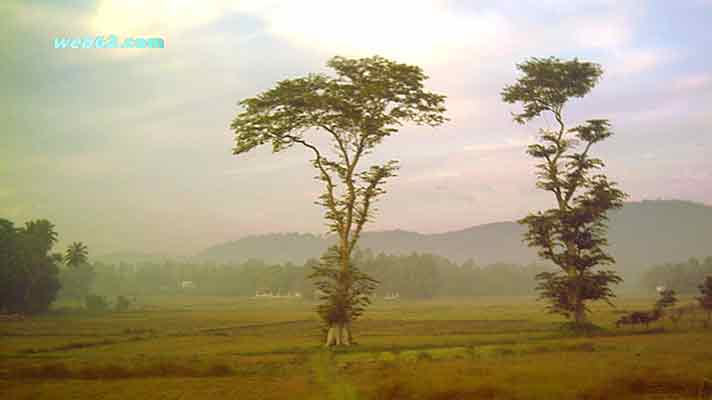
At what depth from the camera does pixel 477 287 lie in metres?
194

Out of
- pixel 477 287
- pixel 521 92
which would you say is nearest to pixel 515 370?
pixel 521 92

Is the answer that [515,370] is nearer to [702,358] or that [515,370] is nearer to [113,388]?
[702,358]

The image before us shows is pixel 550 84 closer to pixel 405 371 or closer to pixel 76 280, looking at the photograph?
pixel 405 371

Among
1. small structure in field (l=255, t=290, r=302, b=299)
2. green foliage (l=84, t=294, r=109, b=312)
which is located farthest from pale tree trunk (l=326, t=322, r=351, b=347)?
small structure in field (l=255, t=290, r=302, b=299)

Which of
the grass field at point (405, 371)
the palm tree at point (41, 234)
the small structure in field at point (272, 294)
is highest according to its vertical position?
the palm tree at point (41, 234)

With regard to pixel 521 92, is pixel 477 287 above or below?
below

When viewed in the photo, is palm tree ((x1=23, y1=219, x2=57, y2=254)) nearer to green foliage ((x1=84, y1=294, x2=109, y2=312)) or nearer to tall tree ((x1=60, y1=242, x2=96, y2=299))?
green foliage ((x1=84, y1=294, x2=109, y2=312))

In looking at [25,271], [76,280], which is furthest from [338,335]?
[76,280]

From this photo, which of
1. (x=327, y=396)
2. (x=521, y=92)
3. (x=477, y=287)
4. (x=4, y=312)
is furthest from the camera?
(x=477, y=287)

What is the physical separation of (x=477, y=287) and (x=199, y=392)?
183695 millimetres

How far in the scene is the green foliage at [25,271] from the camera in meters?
79.1

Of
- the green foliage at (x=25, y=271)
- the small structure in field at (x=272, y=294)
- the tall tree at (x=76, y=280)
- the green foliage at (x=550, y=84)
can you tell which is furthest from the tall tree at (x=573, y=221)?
the small structure in field at (x=272, y=294)

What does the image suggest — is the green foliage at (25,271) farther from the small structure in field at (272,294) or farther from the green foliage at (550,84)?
the small structure in field at (272,294)

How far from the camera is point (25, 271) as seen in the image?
80375 millimetres
